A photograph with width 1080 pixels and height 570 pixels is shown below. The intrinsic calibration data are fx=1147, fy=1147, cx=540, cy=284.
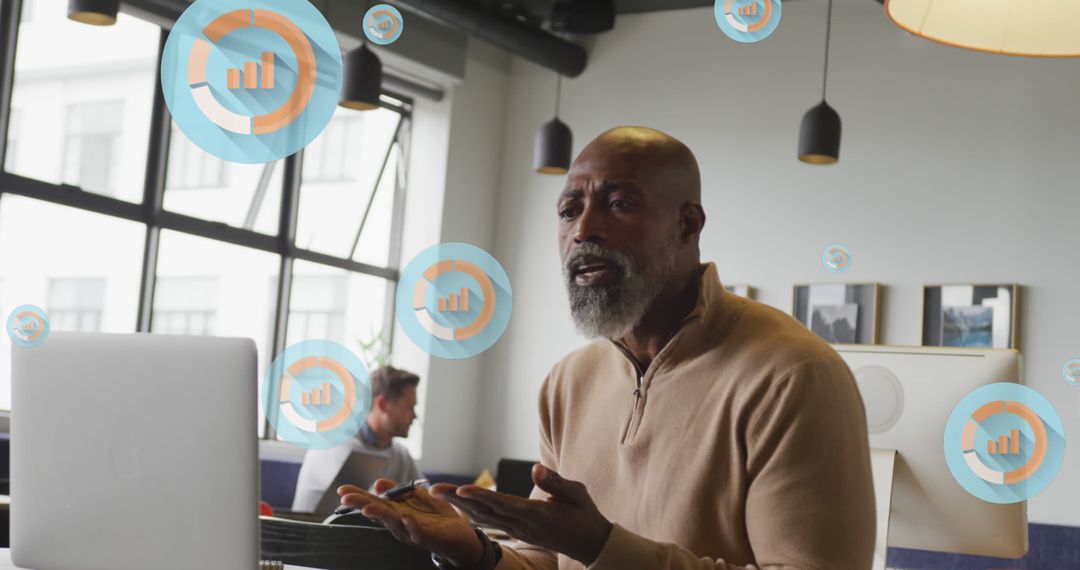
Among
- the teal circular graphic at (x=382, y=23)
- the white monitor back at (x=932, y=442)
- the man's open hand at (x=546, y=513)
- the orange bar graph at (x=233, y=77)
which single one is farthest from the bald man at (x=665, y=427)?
the orange bar graph at (x=233, y=77)

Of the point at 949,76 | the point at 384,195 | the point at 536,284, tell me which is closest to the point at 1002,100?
the point at 949,76

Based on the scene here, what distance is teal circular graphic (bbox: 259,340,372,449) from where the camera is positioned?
6.32 metres

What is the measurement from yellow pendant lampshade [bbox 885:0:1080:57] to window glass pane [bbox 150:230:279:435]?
4.49 metres

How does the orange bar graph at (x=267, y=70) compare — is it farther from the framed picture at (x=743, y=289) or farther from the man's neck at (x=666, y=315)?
the man's neck at (x=666, y=315)

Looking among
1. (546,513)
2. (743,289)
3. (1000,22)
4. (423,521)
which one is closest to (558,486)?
(546,513)

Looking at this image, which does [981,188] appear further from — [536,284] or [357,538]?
[357,538]

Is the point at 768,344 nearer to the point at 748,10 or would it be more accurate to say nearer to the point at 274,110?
the point at 748,10

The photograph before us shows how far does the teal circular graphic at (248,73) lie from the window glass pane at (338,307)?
2.61 feet

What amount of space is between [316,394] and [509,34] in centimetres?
237

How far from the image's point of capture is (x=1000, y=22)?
1.67m

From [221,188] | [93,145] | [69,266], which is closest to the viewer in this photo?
[69,266]

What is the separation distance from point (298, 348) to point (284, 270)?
1.55 ft

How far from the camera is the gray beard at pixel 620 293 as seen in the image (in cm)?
164

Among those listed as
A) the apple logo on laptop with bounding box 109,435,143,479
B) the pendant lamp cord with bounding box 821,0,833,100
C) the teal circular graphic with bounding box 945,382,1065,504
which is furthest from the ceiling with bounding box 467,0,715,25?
the apple logo on laptop with bounding box 109,435,143,479
